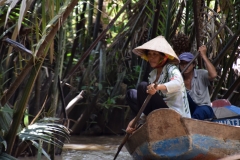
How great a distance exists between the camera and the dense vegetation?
11.6ft

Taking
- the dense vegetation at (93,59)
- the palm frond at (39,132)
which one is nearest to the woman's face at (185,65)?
the dense vegetation at (93,59)

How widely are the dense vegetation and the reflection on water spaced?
0.18 meters

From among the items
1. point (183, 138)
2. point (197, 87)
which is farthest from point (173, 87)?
point (197, 87)

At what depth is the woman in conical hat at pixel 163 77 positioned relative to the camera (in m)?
4.07

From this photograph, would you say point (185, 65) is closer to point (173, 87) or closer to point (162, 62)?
point (162, 62)

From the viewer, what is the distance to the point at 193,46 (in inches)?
234

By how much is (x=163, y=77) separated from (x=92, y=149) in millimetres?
2114

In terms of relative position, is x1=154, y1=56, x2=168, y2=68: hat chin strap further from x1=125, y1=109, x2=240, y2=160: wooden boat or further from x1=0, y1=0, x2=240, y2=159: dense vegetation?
x1=0, y1=0, x2=240, y2=159: dense vegetation

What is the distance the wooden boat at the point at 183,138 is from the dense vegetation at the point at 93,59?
0.60 metres

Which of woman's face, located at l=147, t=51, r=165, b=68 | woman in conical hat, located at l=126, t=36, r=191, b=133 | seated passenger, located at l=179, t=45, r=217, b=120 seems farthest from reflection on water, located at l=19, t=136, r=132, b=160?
woman's face, located at l=147, t=51, r=165, b=68

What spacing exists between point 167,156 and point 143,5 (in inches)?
86.0

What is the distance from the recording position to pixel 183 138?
3926 mm

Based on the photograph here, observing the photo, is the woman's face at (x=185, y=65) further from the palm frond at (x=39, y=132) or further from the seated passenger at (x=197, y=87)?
the palm frond at (x=39, y=132)

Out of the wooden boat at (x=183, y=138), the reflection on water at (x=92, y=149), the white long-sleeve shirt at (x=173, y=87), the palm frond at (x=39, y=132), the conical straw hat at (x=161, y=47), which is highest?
the conical straw hat at (x=161, y=47)
